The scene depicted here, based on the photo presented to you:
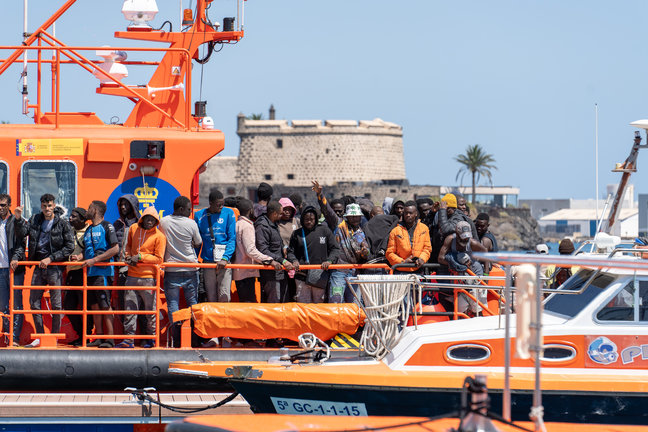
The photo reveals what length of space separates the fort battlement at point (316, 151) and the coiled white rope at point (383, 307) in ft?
270

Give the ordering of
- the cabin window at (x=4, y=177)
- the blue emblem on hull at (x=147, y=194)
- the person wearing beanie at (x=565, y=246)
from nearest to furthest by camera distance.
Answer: the cabin window at (x=4, y=177) → the blue emblem on hull at (x=147, y=194) → the person wearing beanie at (x=565, y=246)

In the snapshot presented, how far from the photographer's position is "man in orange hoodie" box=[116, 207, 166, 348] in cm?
923

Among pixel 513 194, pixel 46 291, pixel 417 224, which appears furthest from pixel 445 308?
pixel 513 194

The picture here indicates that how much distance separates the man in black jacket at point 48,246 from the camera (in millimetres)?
9336

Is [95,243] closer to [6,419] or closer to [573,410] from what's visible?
[6,419]

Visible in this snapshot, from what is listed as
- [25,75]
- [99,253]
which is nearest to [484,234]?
[99,253]

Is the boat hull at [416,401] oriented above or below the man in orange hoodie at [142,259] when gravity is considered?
below

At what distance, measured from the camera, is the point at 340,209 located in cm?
1105

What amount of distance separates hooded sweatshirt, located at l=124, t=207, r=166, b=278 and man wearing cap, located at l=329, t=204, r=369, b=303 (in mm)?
1752

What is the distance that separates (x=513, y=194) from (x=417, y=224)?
11799 cm

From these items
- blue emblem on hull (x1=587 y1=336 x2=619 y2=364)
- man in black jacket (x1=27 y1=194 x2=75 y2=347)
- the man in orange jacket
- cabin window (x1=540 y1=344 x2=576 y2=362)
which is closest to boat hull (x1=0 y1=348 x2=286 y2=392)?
man in black jacket (x1=27 y1=194 x2=75 y2=347)

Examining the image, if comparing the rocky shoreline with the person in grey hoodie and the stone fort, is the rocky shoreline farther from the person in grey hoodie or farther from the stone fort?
the person in grey hoodie

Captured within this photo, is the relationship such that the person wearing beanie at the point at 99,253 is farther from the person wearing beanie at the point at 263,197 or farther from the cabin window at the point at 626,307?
the cabin window at the point at 626,307

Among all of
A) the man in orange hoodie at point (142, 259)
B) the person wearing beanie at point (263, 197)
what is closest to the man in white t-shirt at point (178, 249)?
the man in orange hoodie at point (142, 259)
